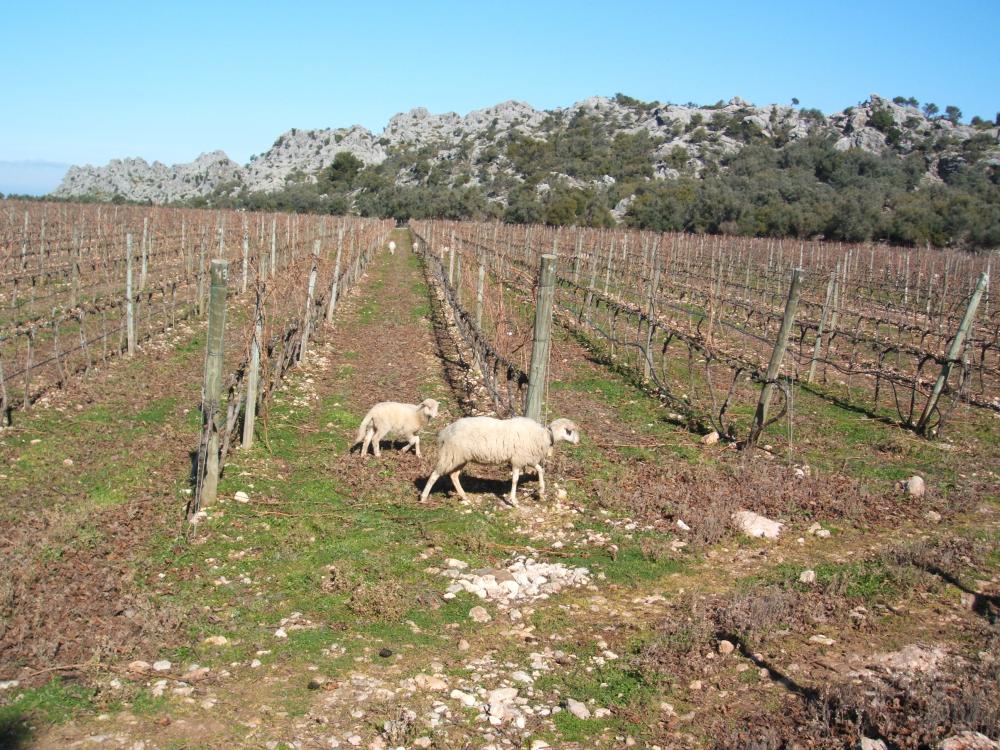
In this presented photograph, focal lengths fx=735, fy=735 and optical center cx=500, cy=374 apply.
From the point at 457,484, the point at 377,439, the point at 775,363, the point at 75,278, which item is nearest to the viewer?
the point at 457,484

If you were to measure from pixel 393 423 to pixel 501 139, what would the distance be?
12193 centimetres

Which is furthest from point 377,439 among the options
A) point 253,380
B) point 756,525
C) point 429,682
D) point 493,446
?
point 429,682

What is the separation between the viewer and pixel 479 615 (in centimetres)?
561

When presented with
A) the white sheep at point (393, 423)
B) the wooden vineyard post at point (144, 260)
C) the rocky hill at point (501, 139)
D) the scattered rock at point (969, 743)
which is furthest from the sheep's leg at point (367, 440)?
the rocky hill at point (501, 139)

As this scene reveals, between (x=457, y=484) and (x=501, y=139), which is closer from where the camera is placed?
(x=457, y=484)

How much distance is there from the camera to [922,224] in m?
51.6

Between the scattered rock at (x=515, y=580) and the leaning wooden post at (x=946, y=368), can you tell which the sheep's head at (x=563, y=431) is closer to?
the scattered rock at (x=515, y=580)

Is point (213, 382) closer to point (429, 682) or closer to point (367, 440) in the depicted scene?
point (367, 440)

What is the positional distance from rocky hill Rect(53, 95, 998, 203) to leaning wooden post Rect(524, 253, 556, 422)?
8514cm

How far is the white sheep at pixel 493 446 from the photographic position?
7.85 m

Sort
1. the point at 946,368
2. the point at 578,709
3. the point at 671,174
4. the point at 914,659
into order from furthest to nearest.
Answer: the point at 671,174 → the point at 946,368 → the point at 914,659 → the point at 578,709

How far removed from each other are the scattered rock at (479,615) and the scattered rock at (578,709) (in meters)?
1.17

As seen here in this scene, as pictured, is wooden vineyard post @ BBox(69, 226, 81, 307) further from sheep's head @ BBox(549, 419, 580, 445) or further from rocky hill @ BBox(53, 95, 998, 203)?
rocky hill @ BBox(53, 95, 998, 203)

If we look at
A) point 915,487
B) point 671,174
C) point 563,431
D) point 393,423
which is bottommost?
point 915,487
